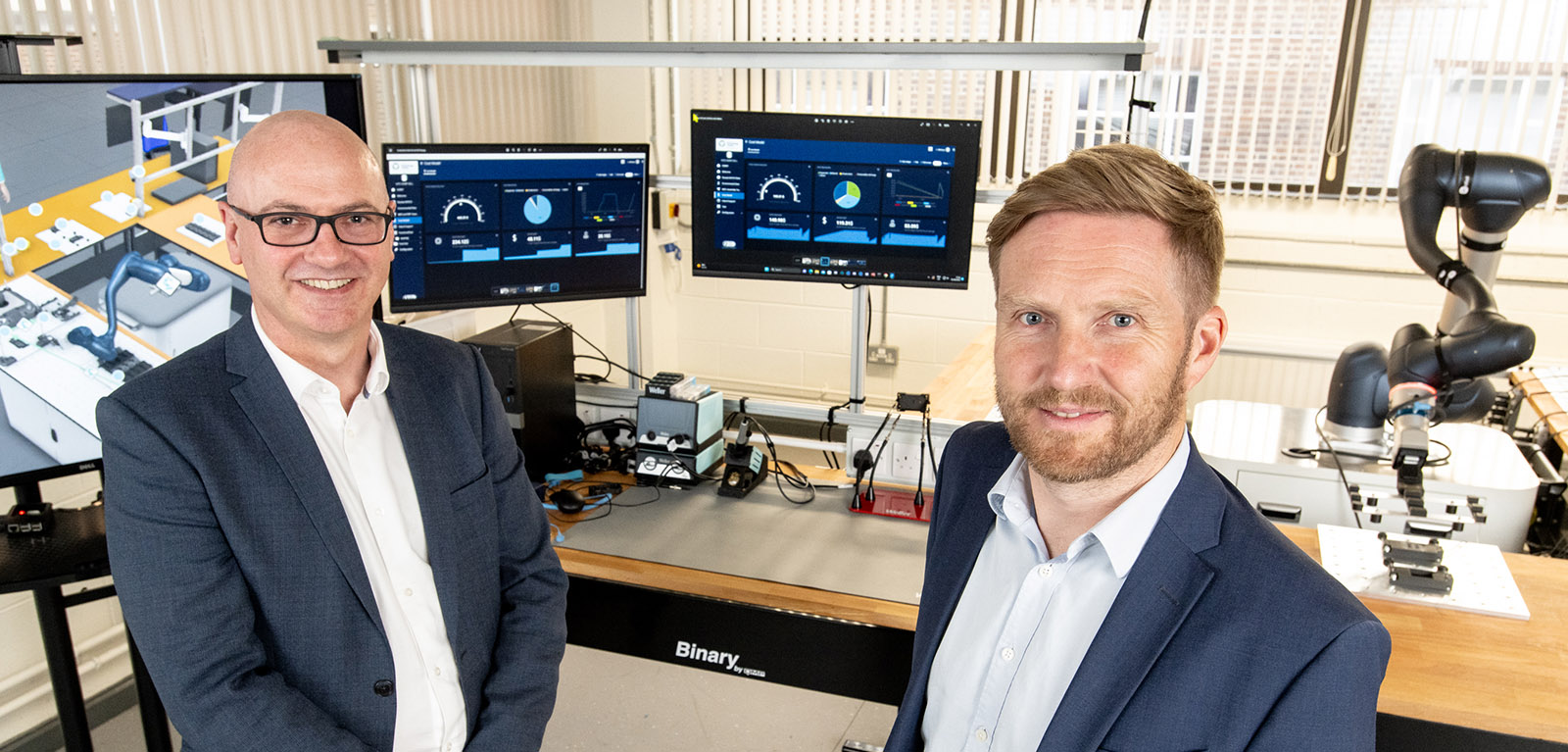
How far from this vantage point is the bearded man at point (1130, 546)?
0.95m

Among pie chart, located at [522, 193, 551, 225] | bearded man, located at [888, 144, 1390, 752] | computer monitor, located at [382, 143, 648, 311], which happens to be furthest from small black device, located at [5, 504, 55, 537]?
bearded man, located at [888, 144, 1390, 752]

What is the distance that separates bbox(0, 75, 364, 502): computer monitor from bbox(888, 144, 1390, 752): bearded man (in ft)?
5.47

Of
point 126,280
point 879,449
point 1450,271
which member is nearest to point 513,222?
point 126,280

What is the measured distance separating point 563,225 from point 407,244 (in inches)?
13.5

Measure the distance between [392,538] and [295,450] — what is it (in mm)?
178

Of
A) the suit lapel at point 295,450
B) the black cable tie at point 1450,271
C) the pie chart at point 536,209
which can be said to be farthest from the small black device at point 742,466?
the black cable tie at point 1450,271

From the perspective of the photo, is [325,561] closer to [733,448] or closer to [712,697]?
[733,448]

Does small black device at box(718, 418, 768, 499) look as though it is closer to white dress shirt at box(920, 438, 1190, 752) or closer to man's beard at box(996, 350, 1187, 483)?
white dress shirt at box(920, 438, 1190, 752)

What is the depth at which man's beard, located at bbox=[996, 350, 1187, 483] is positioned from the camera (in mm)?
1070

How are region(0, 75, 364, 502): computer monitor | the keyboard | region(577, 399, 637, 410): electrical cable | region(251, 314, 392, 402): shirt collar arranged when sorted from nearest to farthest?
region(251, 314, 392, 402): shirt collar, region(0, 75, 364, 502): computer monitor, the keyboard, region(577, 399, 637, 410): electrical cable

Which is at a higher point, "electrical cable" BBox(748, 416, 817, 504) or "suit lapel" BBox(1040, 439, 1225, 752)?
"suit lapel" BBox(1040, 439, 1225, 752)

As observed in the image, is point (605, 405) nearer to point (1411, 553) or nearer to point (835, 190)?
point (835, 190)

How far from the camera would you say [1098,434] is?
1074 mm

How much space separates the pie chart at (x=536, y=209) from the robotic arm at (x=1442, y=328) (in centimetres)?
181
